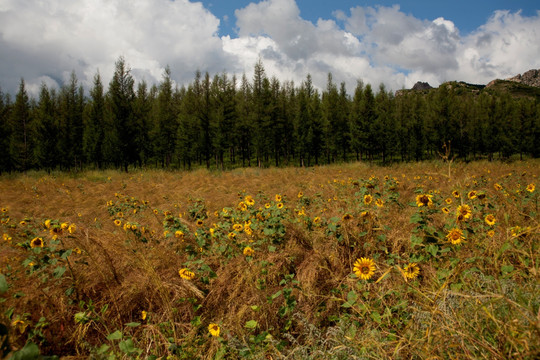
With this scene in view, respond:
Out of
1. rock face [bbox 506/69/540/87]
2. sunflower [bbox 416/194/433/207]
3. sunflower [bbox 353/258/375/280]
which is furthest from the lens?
rock face [bbox 506/69/540/87]

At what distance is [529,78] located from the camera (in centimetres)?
14788

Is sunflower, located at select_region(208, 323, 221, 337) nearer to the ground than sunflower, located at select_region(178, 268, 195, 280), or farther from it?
nearer to the ground

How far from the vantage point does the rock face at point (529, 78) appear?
14475 centimetres

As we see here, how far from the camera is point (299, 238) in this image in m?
2.71

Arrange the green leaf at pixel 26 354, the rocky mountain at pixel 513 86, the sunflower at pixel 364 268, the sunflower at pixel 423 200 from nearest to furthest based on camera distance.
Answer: the green leaf at pixel 26 354, the sunflower at pixel 364 268, the sunflower at pixel 423 200, the rocky mountain at pixel 513 86

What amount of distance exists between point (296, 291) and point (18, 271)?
2.19 meters

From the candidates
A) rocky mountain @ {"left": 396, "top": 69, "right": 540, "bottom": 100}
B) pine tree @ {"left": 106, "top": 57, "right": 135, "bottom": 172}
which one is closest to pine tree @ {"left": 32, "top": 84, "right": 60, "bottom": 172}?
pine tree @ {"left": 106, "top": 57, "right": 135, "bottom": 172}

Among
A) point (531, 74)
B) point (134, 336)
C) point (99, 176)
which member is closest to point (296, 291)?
point (134, 336)

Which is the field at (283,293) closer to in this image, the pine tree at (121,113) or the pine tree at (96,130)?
the pine tree at (121,113)

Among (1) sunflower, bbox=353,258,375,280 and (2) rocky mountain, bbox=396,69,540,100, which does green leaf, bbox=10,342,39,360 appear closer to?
(1) sunflower, bbox=353,258,375,280

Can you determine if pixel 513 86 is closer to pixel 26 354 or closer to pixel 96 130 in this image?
pixel 96 130

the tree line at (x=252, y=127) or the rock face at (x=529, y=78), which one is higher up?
the rock face at (x=529, y=78)

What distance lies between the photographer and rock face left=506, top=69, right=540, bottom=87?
145 m

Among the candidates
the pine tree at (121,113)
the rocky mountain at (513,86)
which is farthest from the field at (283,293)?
the rocky mountain at (513,86)
